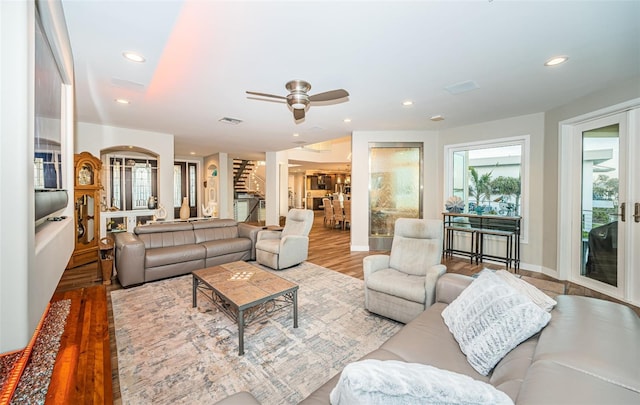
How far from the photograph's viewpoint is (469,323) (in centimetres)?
143

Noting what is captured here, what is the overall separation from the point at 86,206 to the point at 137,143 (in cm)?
157

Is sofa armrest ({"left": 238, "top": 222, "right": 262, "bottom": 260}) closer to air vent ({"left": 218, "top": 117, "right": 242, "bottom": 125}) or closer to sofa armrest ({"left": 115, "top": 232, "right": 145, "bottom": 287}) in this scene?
sofa armrest ({"left": 115, "top": 232, "right": 145, "bottom": 287})

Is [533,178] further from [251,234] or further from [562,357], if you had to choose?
[251,234]

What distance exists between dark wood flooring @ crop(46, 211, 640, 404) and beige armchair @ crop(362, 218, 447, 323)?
3.26 ft

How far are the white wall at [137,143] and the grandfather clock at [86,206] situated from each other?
0.34 m

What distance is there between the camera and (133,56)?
96.3 inches

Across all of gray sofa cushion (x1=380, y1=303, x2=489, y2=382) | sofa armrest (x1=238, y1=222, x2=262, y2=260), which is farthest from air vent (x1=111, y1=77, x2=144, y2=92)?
gray sofa cushion (x1=380, y1=303, x2=489, y2=382)

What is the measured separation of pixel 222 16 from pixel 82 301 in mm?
3463

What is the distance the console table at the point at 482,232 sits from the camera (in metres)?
4.45

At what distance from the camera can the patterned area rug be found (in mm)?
1743

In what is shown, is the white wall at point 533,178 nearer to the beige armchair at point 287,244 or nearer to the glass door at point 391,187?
the glass door at point 391,187

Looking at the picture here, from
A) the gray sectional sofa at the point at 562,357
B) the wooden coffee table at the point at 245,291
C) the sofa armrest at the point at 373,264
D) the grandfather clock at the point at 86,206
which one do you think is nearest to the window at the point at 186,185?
the grandfather clock at the point at 86,206

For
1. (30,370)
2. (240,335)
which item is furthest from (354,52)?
(30,370)

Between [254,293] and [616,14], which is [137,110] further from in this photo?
[616,14]
